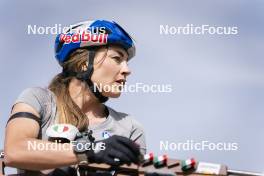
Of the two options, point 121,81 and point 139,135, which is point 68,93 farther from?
point 139,135

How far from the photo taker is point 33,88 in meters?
8.53

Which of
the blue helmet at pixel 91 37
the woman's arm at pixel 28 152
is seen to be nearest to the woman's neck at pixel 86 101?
the blue helmet at pixel 91 37

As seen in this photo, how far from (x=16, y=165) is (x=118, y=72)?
206 centimetres

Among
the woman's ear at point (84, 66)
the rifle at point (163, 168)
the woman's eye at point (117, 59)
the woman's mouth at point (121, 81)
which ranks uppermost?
the woman's eye at point (117, 59)

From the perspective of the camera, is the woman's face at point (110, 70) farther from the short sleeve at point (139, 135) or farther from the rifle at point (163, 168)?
the rifle at point (163, 168)

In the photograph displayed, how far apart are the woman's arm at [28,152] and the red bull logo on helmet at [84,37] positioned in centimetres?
189

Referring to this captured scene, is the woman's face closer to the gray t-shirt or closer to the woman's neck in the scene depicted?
the woman's neck

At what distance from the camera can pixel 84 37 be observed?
31.0ft

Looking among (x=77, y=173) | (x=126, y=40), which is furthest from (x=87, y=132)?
(x=126, y=40)

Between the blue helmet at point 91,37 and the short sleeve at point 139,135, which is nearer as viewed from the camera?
the short sleeve at point 139,135

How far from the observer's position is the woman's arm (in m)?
7.53

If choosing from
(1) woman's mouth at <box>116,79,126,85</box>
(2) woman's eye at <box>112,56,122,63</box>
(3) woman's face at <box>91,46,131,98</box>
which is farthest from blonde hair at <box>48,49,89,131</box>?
(1) woman's mouth at <box>116,79,126,85</box>

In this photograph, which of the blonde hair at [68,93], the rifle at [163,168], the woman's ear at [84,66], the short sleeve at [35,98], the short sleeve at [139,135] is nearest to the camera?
the rifle at [163,168]

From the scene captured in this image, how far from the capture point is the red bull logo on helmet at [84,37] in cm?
933
